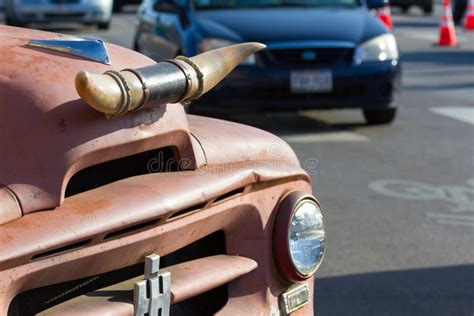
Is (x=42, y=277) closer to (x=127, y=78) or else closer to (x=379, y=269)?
(x=127, y=78)

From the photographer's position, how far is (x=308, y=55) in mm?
10039

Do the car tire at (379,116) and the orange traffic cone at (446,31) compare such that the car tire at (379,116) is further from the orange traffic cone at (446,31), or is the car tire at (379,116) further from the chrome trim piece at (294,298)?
the orange traffic cone at (446,31)

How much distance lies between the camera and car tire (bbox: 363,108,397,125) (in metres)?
10.7

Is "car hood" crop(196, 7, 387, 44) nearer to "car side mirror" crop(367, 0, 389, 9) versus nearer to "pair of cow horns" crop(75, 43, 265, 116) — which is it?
"car side mirror" crop(367, 0, 389, 9)

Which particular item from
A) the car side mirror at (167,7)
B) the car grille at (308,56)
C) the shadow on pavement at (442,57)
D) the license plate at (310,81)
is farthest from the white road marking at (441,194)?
the shadow on pavement at (442,57)

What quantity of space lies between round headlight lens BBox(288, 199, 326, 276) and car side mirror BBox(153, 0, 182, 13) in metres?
7.74

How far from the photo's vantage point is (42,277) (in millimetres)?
2447

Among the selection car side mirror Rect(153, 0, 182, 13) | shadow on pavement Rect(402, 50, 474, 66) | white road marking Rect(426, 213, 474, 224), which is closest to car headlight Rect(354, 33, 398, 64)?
car side mirror Rect(153, 0, 182, 13)

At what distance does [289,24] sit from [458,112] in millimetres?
2442

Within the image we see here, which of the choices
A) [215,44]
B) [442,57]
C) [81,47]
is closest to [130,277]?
[81,47]

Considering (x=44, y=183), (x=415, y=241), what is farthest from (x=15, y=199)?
(x=415, y=241)

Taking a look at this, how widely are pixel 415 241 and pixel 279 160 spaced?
10.9ft

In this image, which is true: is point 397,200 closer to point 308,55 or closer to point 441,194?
point 441,194

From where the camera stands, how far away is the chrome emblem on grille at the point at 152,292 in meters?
2.60
